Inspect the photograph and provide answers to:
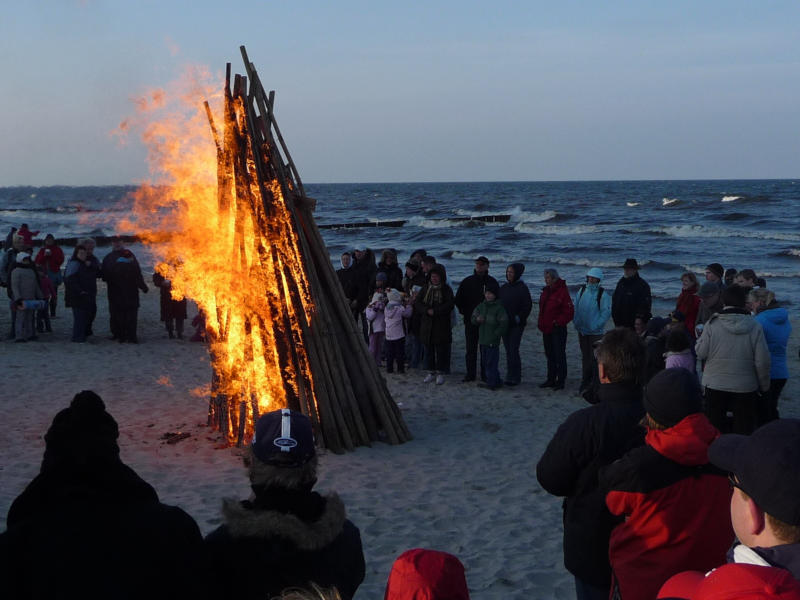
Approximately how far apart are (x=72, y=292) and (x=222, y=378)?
20.9ft

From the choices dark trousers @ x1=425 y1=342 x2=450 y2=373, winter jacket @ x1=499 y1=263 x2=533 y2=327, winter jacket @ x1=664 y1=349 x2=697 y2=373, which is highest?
winter jacket @ x1=499 y1=263 x2=533 y2=327

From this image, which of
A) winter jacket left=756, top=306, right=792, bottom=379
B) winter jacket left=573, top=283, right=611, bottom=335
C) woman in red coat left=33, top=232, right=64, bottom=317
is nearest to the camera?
winter jacket left=756, top=306, right=792, bottom=379

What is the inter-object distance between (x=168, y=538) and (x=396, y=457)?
5.82 m

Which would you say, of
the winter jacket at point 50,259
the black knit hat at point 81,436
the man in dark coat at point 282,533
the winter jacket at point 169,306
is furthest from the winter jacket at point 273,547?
the winter jacket at point 50,259

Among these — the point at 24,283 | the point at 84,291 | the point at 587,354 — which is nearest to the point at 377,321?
the point at 587,354

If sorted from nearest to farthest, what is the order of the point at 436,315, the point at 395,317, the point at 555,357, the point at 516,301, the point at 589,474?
1. the point at 589,474
2. the point at 516,301
3. the point at 555,357
4. the point at 436,315
5. the point at 395,317

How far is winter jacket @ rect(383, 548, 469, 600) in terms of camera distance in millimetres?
2305

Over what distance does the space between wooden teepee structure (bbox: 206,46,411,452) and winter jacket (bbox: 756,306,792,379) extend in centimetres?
408

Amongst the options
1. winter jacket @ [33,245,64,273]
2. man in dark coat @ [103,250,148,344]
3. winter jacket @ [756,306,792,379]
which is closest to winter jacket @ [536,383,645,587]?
winter jacket @ [756,306,792,379]

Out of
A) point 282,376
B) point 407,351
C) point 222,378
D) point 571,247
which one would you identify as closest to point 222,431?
point 222,378

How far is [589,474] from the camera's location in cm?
360

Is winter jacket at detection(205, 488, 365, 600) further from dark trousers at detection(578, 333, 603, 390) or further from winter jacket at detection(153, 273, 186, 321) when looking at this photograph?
winter jacket at detection(153, 273, 186, 321)

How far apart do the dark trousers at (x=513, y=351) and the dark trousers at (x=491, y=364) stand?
193 mm

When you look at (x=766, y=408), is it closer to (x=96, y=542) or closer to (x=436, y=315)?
(x=436, y=315)
